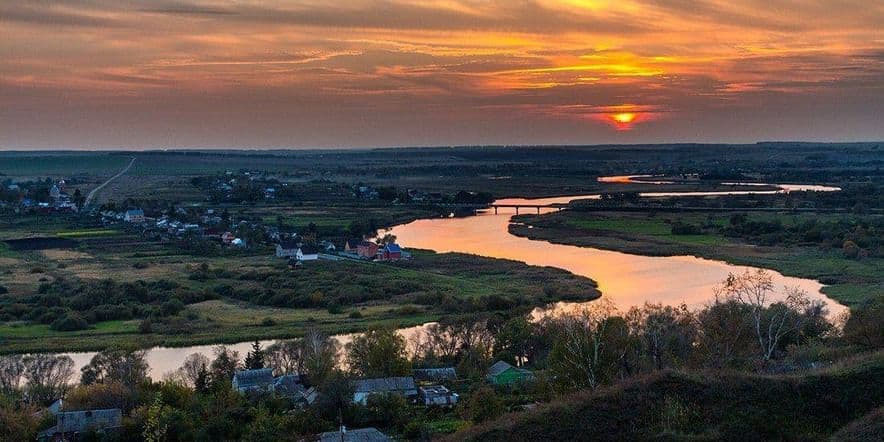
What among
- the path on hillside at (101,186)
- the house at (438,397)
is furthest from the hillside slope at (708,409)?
the path on hillside at (101,186)

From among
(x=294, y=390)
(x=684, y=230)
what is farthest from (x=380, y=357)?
(x=684, y=230)

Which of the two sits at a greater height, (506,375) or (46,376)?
(46,376)

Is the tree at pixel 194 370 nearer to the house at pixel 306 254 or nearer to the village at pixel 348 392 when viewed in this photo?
the village at pixel 348 392

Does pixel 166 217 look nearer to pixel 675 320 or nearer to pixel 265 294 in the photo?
pixel 265 294

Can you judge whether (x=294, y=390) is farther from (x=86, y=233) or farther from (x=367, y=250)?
(x=86, y=233)

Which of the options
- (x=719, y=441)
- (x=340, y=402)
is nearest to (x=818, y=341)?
(x=719, y=441)
